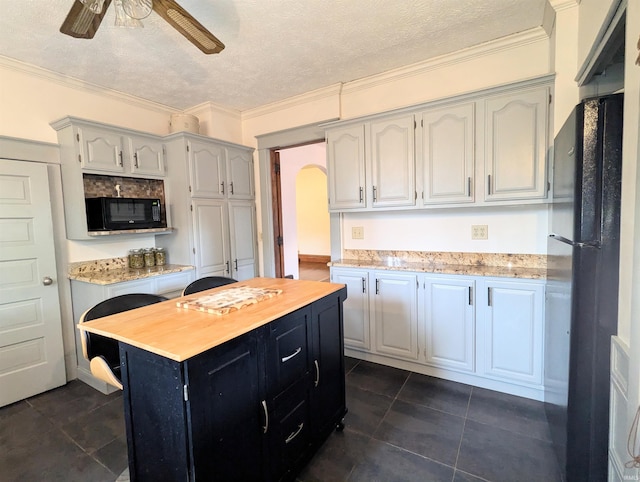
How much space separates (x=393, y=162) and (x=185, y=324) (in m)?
2.14

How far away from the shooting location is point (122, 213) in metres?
2.79

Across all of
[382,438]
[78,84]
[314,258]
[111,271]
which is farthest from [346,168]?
[314,258]

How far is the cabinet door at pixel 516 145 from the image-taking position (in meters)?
2.13

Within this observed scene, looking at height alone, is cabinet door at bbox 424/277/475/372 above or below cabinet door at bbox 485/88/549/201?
below

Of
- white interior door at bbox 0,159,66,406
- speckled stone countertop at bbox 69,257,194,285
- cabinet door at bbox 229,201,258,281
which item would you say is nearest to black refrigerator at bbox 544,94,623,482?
speckled stone countertop at bbox 69,257,194,285

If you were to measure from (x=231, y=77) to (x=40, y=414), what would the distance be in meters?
3.12

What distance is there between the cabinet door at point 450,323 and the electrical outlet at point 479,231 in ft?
1.74

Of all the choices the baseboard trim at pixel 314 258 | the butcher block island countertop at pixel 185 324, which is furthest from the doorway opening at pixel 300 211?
the butcher block island countertop at pixel 185 324

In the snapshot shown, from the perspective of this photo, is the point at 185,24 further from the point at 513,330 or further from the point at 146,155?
the point at 513,330

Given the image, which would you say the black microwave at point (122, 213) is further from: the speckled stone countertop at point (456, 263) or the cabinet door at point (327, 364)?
the cabinet door at point (327, 364)

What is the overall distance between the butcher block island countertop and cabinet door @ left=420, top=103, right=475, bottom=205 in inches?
56.5

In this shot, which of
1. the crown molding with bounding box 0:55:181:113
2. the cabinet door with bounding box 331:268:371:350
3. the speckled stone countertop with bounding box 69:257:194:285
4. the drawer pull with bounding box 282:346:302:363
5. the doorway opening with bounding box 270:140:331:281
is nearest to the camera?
the drawer pull with bounding box 282:346:302:363

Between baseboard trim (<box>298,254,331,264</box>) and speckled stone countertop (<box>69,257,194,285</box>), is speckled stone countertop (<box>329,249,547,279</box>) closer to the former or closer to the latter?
speckled stone countertop (<box>69,257,194,285</box>)

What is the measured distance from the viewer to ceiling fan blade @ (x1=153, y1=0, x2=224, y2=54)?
1472 mm
